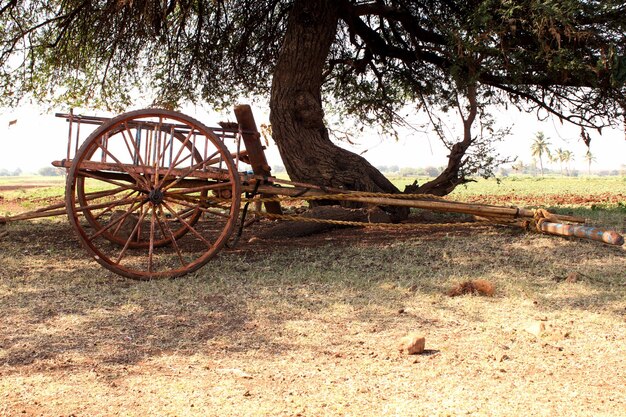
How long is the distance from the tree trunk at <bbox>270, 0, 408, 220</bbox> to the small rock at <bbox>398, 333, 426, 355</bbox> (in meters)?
5.98

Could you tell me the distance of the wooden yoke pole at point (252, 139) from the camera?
7.62 metres

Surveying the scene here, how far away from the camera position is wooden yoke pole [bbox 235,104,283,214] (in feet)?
25.0

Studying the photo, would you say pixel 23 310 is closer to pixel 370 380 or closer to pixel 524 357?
pixel 370 380

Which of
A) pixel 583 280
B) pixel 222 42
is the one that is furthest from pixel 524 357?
pixel 222 42

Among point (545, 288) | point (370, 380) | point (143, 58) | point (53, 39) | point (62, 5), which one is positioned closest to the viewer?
point (370, 380)

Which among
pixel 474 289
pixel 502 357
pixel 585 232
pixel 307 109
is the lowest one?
pixel 502 357

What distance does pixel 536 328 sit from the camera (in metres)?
4.92

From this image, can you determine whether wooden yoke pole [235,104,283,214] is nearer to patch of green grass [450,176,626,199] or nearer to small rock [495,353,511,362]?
small rock [495,353,511,362]

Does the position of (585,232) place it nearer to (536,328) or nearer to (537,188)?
(536,328)

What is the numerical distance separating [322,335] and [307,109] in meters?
6.16

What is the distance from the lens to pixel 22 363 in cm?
424

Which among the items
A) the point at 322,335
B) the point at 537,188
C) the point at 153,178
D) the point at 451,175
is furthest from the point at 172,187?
the point at 537,188

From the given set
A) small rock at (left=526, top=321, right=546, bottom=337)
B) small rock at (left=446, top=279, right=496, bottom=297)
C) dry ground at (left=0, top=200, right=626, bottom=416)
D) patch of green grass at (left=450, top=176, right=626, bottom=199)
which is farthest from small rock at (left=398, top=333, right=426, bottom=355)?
patch of green grass at (left=450, top=176, right=626, bottom=199)

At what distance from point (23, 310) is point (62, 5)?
7.75 meters
